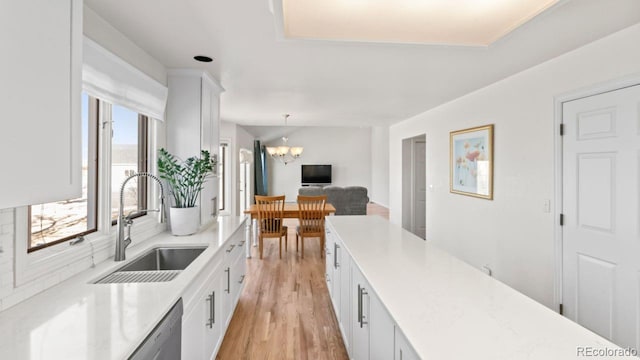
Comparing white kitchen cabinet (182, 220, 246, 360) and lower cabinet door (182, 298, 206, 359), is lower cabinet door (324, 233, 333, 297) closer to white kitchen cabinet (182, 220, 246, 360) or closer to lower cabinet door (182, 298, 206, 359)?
white kitchen cabinet (182, 220, 246, 360)

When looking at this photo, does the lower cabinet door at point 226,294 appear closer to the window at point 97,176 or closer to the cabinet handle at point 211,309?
the cabinet handle at point 211,309

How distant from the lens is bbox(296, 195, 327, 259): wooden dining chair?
4.75m

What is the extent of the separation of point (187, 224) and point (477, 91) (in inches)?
137

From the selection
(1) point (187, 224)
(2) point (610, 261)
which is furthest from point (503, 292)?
(1) point (187, 224)


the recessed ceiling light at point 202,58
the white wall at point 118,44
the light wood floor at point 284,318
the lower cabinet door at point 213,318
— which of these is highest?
the recessed ceiling light at point 202,58

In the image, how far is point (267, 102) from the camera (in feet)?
14.5

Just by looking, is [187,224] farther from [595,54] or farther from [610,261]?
[595,54]

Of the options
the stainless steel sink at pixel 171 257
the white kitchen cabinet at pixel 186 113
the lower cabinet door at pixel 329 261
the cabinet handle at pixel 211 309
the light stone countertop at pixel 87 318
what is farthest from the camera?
the lower cabinet door at pixel 329 261

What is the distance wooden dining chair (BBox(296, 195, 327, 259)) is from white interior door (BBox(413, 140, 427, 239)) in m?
2.37

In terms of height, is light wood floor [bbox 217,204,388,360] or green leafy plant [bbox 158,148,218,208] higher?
green leafy plant [bbox 158,148,218,208]

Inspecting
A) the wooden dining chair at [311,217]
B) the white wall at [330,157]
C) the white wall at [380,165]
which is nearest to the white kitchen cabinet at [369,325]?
the wooden dining chair at [311,217]

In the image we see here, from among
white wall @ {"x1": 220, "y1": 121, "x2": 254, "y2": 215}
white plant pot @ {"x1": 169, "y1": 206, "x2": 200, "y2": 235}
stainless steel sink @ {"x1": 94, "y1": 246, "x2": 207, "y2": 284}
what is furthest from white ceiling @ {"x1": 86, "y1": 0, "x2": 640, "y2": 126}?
white wall @ {"x1": 220, "y1": 121, "x2": 254, "y2": 215}

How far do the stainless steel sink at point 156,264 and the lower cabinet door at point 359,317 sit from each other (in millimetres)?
983

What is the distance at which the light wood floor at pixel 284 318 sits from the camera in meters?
2.33
